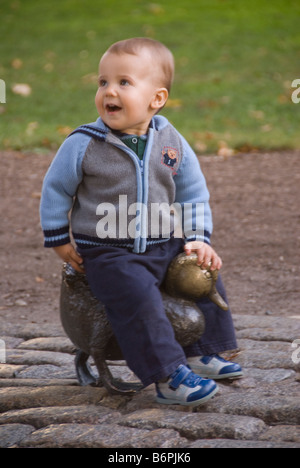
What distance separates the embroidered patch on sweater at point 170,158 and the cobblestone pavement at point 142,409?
945 millimetres

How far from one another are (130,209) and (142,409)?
0.79m

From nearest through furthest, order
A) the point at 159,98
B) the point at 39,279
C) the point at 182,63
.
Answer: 1. the point at 159,98
2. the point at 39,279
3. the point at 182,63

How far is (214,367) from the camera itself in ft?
10.5

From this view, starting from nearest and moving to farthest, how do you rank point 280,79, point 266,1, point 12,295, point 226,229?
point 12,295, point 226,229, point 280,79, point 266,1

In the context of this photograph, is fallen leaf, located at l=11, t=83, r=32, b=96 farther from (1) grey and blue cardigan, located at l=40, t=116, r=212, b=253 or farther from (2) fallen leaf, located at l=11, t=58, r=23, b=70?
(1) grey and blue cardigan, located at l=40, t=116, r=212, b=253

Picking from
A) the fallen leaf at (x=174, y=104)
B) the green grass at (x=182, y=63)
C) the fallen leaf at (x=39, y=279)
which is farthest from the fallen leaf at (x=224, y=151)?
the fallen leaf at (x=39, y=279)

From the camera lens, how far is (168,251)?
3.11m

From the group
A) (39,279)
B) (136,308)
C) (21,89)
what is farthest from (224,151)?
(136,308)

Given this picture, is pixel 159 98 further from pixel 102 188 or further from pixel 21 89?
pixel 21 89

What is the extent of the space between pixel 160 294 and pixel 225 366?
47 centimetres

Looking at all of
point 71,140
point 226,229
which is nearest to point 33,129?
point 226,229

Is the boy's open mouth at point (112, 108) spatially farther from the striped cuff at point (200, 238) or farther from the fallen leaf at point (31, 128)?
the fallen leaf at point (31, 128)

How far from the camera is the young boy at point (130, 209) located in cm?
285

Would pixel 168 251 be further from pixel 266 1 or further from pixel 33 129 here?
pixel 266 1
